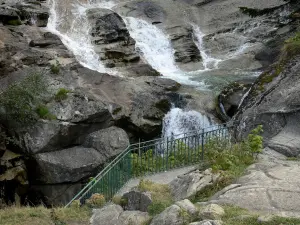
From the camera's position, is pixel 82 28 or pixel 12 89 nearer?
pixel 12 89

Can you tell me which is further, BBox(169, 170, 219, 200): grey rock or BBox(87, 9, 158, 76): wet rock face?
BBox(87, 9, 158, 76): wet rock face

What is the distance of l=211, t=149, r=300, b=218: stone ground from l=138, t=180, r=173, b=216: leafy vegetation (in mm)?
1086

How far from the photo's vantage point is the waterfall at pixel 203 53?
26.0 meters

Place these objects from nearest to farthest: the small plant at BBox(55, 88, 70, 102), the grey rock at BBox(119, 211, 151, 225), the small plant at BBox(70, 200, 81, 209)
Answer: the grey rock at BBox(119, 211, 151, 225)
the small plant at BBox(70, 200, 81, 209)
the small plant at BBox(55, 88, 70, 102)

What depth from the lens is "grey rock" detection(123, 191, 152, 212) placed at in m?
9.44

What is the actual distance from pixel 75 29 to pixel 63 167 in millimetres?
13066

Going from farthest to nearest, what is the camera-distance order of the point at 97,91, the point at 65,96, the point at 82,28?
the point at 82,28 → the point at 97,91 → the point at 65,96

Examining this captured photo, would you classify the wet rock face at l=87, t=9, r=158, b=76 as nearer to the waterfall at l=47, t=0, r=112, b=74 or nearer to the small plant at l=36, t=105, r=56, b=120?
the waterfall at l=47, t=0, r=112, b=74

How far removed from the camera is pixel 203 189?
9508 mm

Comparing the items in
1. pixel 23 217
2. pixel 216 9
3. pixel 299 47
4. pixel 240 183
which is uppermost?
pixel 216 9

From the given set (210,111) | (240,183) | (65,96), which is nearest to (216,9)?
(210,111)

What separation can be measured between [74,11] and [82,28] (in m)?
2.47

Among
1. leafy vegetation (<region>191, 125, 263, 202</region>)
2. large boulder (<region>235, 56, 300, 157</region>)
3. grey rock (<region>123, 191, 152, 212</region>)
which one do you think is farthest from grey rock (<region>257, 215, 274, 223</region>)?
large boulder (<region>235, 56, 300, 157</region>)

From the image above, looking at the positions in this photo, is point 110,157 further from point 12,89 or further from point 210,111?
point 210,111
